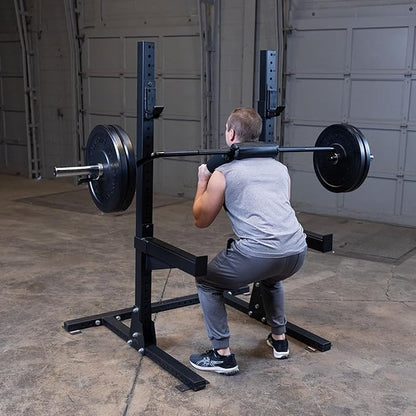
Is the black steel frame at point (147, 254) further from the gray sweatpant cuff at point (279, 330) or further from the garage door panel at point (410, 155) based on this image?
the garage door panel at point (410, 155)

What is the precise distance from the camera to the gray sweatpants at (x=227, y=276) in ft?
8.14

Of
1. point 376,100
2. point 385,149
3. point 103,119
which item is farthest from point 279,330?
point 103,119

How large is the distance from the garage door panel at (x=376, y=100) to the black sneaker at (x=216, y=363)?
374 cm

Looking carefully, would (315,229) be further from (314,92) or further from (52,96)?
(52,96)

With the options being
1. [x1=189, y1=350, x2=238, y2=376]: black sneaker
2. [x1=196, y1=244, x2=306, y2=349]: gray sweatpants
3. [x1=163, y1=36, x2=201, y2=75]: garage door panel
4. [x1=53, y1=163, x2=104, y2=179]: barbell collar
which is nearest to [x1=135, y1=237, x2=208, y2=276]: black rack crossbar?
[x1=196, y1=244, x2=306, y2=349]: gray sweatpants

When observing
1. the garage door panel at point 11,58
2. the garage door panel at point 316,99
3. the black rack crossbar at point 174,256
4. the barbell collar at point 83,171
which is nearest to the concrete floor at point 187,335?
the black rack crossbar at point 174,256

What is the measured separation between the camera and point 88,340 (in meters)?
3.04

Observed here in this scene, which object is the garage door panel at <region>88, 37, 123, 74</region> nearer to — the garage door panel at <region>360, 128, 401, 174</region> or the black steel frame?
the garage door panel at <region>360, 128, 401, 174</region>

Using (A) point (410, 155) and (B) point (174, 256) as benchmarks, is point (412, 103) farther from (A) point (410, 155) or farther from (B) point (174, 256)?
(B) point (174, 256)

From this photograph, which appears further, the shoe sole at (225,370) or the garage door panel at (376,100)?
the garage door panel at (376,100)

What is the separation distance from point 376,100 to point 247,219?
3.71m

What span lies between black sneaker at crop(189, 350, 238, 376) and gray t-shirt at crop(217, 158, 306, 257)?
560 mm

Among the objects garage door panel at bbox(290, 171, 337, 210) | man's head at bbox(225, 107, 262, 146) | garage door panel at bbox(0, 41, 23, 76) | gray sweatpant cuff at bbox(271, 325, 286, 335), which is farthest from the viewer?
garage door panel at bbox(0, 41, 23, 76)

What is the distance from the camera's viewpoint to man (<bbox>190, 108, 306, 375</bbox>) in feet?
8.08
